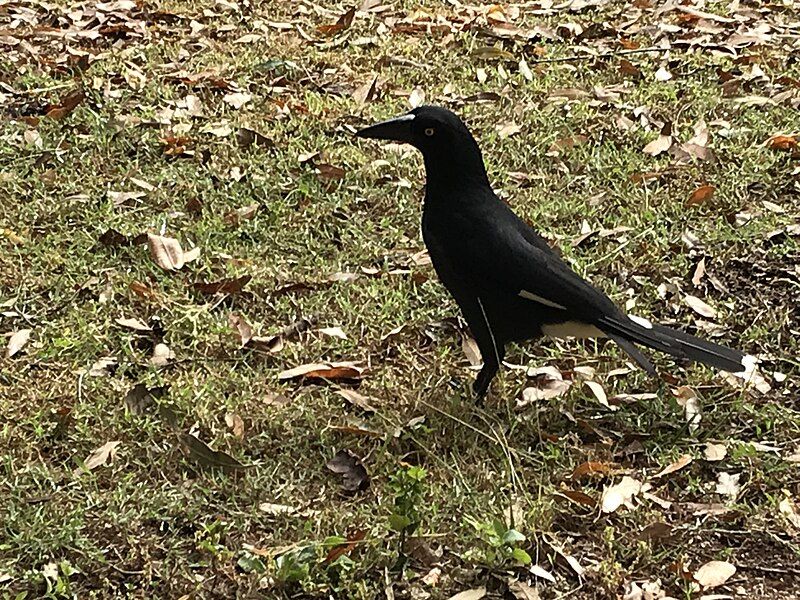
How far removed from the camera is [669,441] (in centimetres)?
324

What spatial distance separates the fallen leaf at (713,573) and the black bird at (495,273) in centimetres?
68

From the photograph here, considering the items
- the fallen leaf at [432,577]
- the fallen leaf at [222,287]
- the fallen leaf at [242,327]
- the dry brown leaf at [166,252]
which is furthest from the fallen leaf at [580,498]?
the dry brown leaf at [166,252]

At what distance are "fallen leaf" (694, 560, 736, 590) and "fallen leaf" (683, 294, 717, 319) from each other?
1.28 metres

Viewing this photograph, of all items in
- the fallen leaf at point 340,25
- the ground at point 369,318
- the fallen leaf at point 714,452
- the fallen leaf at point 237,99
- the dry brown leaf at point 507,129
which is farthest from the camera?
the fallen leaf at point 340,25

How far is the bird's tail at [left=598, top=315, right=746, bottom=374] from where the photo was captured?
10.6 feet

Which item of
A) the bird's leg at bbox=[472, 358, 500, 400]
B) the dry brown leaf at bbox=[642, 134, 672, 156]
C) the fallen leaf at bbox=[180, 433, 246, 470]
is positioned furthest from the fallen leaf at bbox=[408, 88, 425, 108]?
the fallen leaf at bbox=[180, 433, 246, 470]

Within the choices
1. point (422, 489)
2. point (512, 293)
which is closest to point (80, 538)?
point (422, 489)

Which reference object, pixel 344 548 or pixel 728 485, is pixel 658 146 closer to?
pixel 728 485

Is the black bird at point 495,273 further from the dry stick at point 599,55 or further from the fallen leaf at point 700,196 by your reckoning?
the dry stick at point 599,55

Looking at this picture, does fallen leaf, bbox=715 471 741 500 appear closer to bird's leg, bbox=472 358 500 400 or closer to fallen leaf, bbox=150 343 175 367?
bird's leg, bbox=472 358 500 400

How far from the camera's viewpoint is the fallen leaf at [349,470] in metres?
3.07

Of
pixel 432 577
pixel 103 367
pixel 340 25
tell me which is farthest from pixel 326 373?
pixel 340 25

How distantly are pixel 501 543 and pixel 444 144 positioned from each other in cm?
130

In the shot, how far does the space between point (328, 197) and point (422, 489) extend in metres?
2.03
